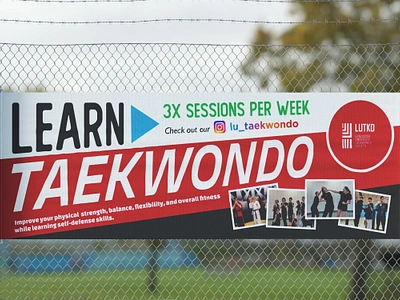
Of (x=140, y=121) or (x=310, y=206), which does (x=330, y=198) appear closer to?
(x=310, y=206)

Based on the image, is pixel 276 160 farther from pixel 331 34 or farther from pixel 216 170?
pixel 331 34

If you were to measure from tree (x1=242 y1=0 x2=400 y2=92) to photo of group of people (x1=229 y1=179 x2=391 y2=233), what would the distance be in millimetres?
1651

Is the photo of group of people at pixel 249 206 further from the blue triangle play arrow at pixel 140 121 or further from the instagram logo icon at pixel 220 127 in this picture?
the blue triangle play arrow at pixel 140 121

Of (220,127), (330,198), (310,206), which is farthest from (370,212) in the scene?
(220,127)

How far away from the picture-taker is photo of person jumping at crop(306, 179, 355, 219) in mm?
3805

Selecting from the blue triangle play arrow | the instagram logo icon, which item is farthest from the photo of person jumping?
the blue triangle play arrow

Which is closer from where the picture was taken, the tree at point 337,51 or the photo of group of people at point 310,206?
the photo of group of people at point 310,206

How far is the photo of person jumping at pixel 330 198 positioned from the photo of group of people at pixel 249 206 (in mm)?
247

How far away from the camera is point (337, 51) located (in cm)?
531

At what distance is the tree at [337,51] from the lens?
5.73 metres

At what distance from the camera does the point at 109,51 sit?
12.6ft

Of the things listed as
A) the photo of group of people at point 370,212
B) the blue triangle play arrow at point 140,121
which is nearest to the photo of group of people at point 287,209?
the photo of group of people at point 370,212

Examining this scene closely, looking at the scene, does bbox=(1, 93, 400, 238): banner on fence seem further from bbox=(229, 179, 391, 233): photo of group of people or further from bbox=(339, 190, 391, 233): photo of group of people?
bbox=(339, 190, 391, 233): photo of group of people

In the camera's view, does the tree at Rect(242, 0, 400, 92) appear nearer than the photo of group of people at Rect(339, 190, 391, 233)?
No
